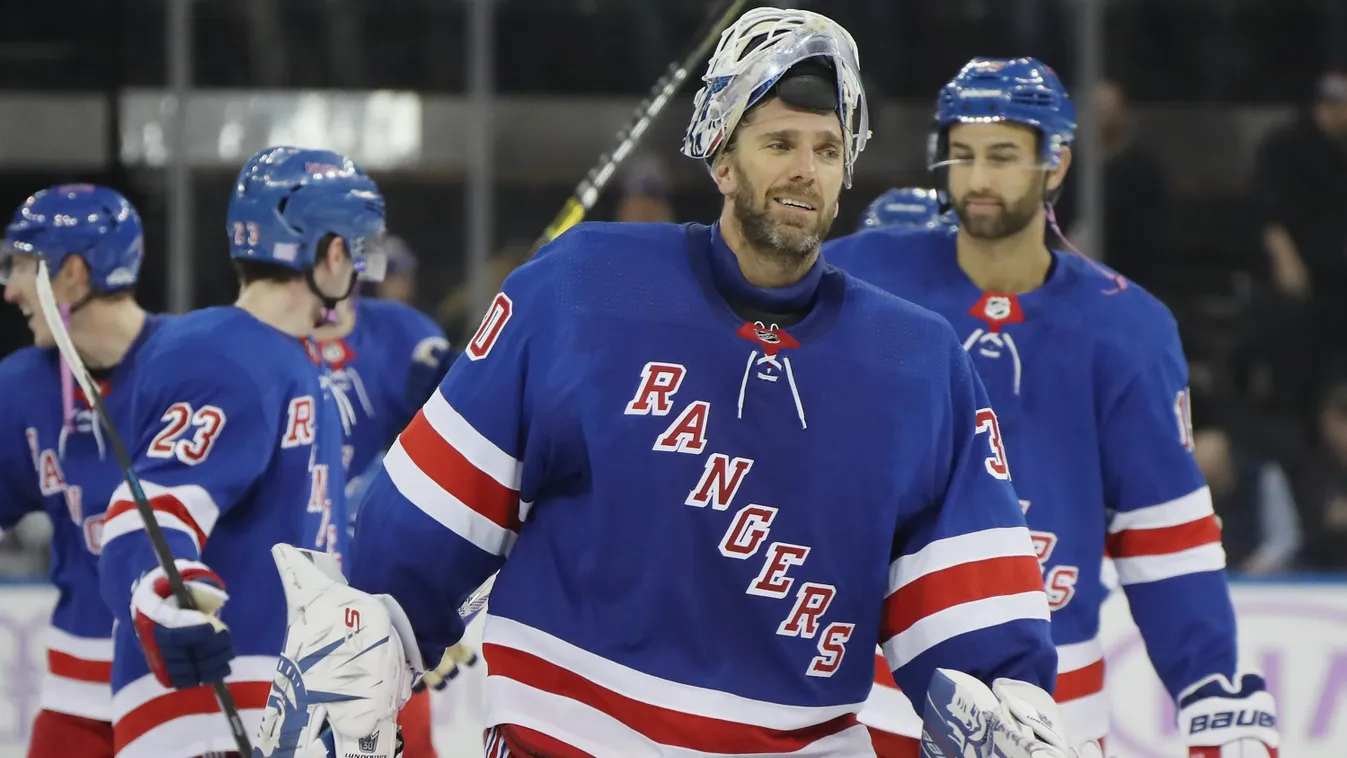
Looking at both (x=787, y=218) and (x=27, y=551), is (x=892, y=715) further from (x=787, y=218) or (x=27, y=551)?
(x=27, y=551)

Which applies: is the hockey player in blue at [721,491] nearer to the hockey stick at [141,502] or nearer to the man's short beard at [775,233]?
the man's short beard at [775,233]

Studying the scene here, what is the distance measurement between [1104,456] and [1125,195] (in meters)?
4.09

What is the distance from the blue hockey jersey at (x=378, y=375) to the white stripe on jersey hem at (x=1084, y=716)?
6.02ft

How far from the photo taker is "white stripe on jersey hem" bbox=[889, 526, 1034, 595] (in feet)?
7.18

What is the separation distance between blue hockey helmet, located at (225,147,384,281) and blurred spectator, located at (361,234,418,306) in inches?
117

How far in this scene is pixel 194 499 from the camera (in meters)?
3.22

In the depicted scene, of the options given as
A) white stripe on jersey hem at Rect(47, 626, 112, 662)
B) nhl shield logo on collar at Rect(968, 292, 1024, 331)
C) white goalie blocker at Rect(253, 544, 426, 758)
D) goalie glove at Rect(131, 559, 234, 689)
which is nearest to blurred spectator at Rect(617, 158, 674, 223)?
white stripe on jersey hem at Rect(47, 626, 112, 662)

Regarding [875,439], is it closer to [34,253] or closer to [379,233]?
[379,233]

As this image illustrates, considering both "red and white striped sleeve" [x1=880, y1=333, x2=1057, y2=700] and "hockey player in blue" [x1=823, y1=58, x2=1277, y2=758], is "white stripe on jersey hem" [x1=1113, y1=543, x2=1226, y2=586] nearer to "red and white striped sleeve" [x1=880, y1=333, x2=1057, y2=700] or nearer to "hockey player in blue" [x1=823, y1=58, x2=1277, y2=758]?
"hockey player in blue" [x1=823, y1=58, x2=1277, y2=758]

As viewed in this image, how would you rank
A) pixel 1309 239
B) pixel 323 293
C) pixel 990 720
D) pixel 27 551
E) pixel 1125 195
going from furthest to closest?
pixel 1309 239
pixel 1125 195
pixel 27 551
pixel 323 293
pixel 990 720

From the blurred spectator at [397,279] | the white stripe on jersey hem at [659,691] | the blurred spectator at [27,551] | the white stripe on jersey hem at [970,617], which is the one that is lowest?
the blurred spectator at [27,551]

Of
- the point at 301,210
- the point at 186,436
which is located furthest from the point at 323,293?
the point at 186,436

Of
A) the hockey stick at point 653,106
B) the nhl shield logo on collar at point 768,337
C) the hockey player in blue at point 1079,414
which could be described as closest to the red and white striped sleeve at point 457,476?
the nhl shield logo on collar at point 768,337

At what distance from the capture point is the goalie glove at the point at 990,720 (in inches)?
79.1
